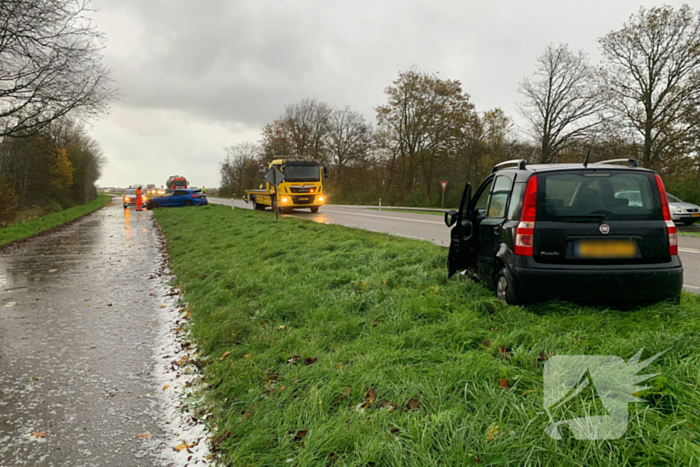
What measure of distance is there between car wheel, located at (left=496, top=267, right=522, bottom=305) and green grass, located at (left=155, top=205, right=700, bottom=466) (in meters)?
0.10

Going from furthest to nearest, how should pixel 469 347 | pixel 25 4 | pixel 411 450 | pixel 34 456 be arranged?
pixel 25 4 → pixel 469 347 → pixel 34 456 → pixel 411 450

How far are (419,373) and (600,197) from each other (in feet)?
7.82

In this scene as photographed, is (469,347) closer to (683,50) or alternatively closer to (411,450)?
(411,450)

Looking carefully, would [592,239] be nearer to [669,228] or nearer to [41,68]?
[669,228]

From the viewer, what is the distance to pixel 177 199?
34875 mm

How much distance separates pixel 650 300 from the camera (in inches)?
155

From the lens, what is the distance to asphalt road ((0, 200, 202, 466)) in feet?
10.0

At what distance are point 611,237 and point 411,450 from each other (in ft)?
8.94

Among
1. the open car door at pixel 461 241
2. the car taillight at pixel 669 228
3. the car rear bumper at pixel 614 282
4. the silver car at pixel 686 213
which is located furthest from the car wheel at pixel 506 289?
the silver car at pixel 686 213

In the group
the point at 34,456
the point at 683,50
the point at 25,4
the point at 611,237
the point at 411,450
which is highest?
the point at 683,50

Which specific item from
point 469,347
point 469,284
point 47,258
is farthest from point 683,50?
point 47,258

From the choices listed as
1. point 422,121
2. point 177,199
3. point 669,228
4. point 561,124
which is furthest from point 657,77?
point 177,199

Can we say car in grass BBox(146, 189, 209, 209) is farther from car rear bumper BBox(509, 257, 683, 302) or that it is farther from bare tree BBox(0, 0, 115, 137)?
car rear bumper BBox(509, 257, 683, 302)

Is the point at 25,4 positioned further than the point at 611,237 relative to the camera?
Yes
